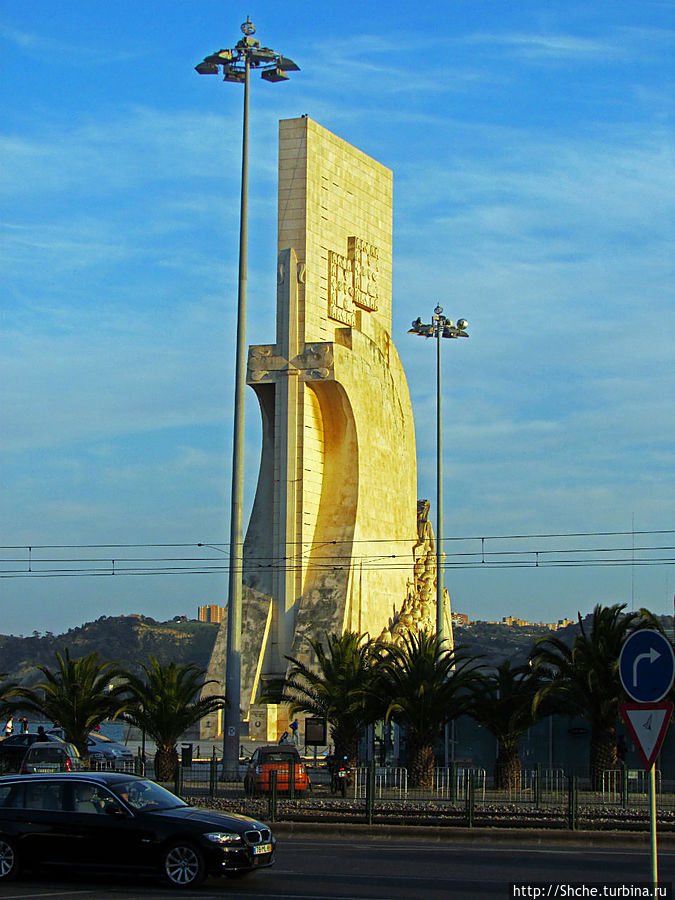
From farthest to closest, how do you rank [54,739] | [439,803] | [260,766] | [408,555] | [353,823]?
[408,555], [54,739], [260,766], [439,803], [353,823]

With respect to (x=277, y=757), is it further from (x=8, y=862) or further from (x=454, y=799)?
(x=8, y=862)

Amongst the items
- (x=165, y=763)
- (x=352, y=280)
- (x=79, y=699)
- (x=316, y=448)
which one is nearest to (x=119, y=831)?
(x=165, y=763)

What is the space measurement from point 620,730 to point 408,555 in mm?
25005

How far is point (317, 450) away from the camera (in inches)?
1970

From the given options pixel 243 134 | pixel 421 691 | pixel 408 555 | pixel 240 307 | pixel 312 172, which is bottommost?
pixel 421 691

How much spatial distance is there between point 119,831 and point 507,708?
47.9 feet

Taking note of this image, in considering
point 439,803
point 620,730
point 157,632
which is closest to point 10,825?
point 439,803

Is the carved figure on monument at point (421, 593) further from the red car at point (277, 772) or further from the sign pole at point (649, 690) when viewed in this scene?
the sign pole at point (649, 690)

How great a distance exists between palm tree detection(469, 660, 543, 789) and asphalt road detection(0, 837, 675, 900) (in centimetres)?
892

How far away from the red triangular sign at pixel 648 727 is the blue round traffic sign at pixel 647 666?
8 cm

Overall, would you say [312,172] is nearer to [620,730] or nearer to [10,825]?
[620,730]

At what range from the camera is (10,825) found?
13688 mm

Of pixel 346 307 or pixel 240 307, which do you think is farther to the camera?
pixel 346 307

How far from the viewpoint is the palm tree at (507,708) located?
26297mm
